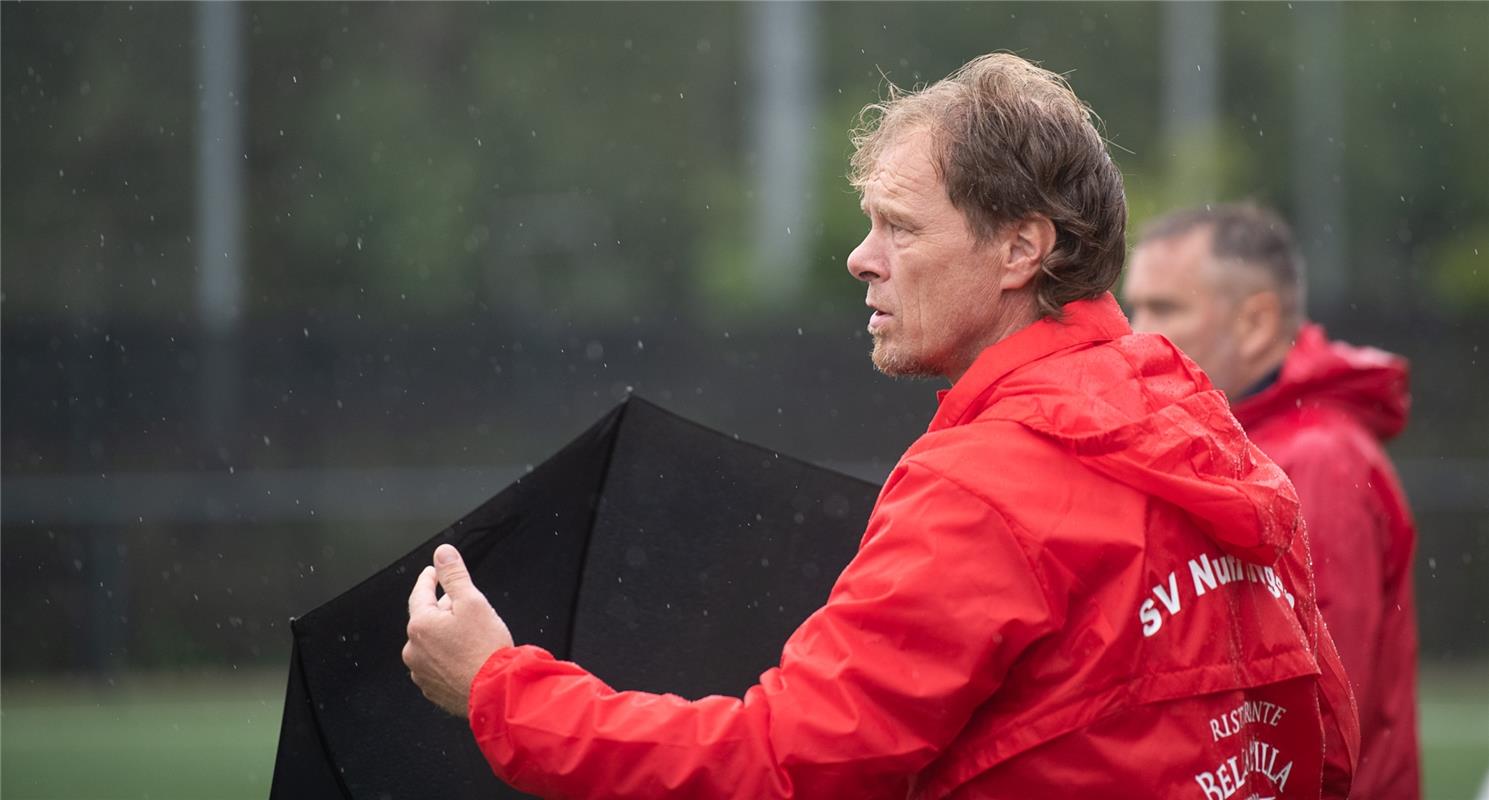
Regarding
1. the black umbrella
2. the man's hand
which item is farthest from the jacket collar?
the black umbrella

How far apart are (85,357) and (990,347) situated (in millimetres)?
13065

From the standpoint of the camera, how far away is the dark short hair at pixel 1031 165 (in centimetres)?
252

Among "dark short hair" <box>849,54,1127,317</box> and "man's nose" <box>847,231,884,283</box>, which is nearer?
"dark short hair" <box>849,54,1127,317</box>

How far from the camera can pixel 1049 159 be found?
2.53 m

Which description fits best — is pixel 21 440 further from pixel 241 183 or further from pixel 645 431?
pixel 645 431

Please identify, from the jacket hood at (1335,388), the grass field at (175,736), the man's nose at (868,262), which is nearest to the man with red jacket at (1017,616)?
the man's nose at (868,262)

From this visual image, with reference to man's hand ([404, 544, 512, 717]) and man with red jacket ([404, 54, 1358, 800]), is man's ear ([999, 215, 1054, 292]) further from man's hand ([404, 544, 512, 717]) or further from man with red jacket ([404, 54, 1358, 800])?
man's hand ([404, 544, 512, 717])

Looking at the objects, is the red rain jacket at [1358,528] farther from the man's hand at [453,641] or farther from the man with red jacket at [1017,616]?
the man's hand at [453,641]

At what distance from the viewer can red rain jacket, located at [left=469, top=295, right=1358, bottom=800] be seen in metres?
2.18

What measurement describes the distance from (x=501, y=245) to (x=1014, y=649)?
21593mm

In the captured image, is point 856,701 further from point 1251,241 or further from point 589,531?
point 1251,241

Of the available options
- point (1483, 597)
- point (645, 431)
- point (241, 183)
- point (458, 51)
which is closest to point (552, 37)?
point (458, 51)

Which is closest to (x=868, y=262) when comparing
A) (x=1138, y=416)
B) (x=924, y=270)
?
(x=924, y=270)

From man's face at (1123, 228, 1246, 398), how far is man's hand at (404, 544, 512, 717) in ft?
9.06
